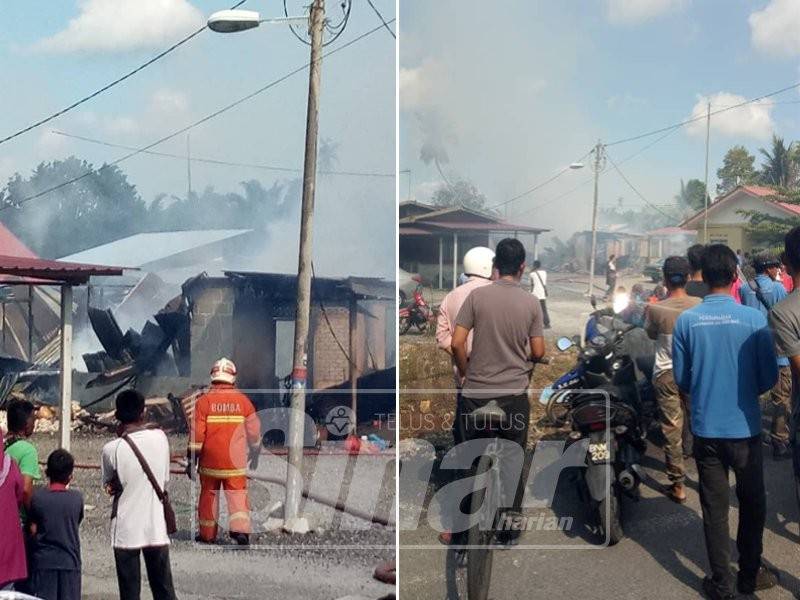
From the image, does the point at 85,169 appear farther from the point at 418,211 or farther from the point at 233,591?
the point at 233,591

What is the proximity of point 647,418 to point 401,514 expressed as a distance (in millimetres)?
1616

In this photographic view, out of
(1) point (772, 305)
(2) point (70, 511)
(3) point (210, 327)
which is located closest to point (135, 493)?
(2) point (70, 511)

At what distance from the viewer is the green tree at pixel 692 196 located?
32.2ft

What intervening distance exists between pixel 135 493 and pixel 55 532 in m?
0.38

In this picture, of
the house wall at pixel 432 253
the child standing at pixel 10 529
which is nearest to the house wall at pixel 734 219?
the house wall at pixel 432 253

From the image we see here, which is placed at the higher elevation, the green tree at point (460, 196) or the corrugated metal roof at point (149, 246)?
the green tree at point (460, 196)

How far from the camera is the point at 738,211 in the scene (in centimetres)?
983

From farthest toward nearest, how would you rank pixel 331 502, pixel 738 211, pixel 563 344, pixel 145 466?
pixel 738 211, pixel 331 502, pixel 563 344, pixel 145 466

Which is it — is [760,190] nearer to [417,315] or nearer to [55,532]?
[417,315]

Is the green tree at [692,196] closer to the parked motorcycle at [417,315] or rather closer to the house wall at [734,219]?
the house wall at [734,219]

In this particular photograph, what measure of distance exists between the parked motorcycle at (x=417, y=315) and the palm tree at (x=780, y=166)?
411 centimetres

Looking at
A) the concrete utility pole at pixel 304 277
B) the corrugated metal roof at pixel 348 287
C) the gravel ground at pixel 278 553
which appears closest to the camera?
the gravel ground at pixel 278 553

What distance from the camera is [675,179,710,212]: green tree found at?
9.81 metres

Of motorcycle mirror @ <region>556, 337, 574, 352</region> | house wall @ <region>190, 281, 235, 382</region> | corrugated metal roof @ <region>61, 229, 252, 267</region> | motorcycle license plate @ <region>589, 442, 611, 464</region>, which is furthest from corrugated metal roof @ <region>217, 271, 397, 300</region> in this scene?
motorcycle license plate @ <region>589, 442, 611, 464</region>
